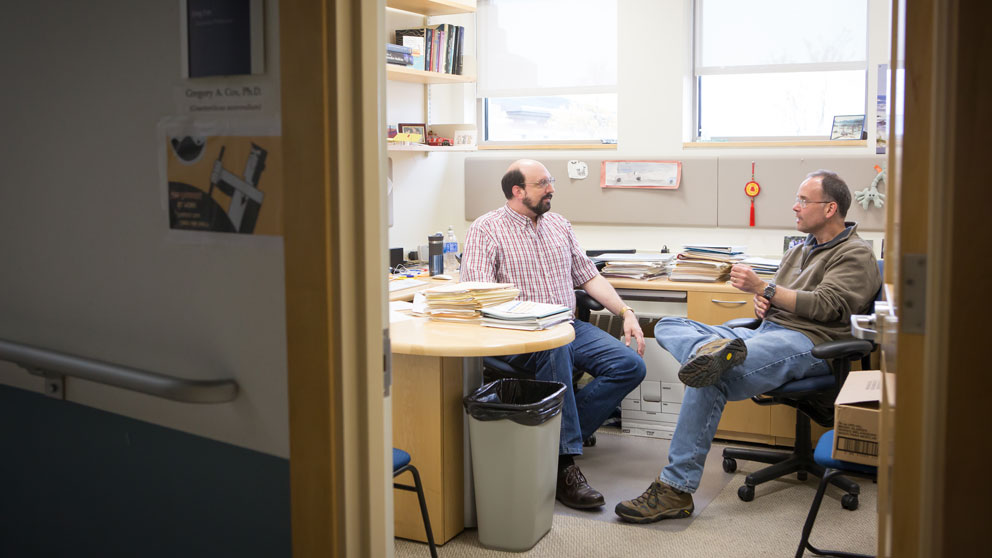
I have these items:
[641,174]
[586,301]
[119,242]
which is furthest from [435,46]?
[119,242]

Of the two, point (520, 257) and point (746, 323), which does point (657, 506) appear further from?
point (520, 257)

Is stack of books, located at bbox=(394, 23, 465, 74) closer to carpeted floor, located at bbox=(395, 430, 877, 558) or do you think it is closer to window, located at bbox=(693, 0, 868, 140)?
window, located at bbox=(693, 0, 868, 140)

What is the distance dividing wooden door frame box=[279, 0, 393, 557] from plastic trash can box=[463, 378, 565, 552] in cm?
149

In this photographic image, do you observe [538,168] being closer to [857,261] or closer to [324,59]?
[857,261]

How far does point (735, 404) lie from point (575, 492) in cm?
106

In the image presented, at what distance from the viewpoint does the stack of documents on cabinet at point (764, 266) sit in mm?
4082

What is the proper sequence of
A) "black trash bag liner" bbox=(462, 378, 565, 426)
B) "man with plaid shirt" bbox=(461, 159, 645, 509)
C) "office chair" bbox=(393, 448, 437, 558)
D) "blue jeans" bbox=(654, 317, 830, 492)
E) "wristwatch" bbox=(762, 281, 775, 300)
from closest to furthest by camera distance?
1. "office chair" bbox=(393, 448, 437, 558)
2. "black trash bag liner" bbox=(462, 378, 565, 426)
3. "blue jeans" bbox=(654, 317, 830, 492)
4. "wristwatch" bbox=(762, 281, 775, 300)
5. "man with plaid shirt" bbox=(461, 159, 645, 509)

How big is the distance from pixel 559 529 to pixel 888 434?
1.95 meters

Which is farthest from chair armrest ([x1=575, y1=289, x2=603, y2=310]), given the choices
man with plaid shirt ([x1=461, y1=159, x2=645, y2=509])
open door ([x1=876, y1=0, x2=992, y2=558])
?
open door ([x1=876, y1=0, x2=992, y2=558])

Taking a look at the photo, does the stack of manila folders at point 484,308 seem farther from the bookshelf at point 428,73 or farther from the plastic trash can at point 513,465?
the bookshelf at point 428,73

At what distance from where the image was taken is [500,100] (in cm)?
526

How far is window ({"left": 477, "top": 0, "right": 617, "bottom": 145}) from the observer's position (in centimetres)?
495

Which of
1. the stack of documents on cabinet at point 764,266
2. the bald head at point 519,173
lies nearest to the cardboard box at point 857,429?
the stack of documents on cabinet at point 764,266

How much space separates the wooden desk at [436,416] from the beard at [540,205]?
97 cm
